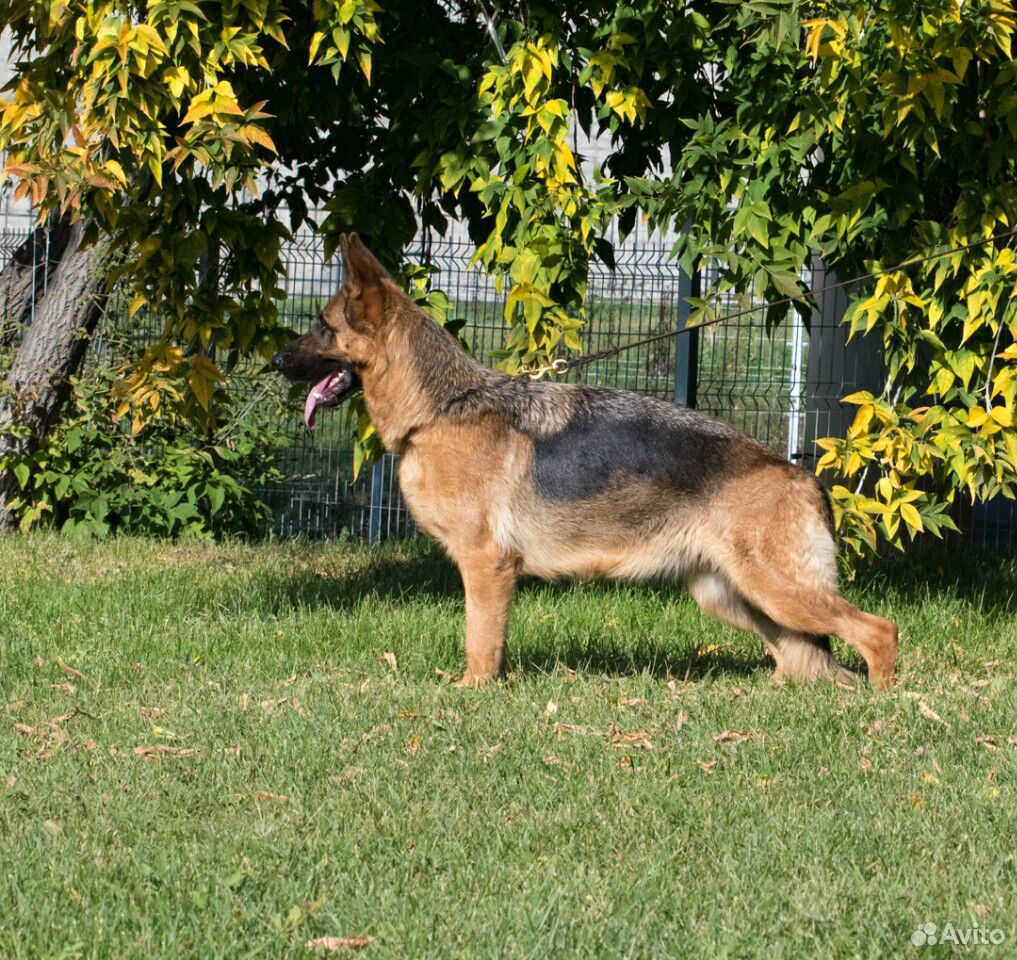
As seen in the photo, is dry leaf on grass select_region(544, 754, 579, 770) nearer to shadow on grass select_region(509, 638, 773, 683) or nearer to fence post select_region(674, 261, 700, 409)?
shadow on grass select_region(509, 638, 773, 683)

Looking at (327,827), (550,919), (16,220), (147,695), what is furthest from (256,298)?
(16,220)

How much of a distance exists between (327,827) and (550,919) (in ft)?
3.35

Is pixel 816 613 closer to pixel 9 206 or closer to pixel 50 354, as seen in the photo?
pixel 50 354

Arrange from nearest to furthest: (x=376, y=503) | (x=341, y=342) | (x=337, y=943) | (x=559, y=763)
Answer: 1. (x=337, y=943)
2. (x=559, y=763)
3. (x=341, y=342)
4. (x=376, y=503)

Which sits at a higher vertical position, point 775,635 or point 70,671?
point 775,635

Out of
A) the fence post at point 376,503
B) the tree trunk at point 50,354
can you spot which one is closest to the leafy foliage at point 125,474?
the tree trunk at point 50,354

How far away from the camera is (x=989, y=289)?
671 centimetres

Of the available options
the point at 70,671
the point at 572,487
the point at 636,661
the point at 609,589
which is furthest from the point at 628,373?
the point at 70,671

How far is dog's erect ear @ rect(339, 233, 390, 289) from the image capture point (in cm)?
643

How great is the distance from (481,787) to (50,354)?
23.2 ft

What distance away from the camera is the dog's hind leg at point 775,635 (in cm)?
650

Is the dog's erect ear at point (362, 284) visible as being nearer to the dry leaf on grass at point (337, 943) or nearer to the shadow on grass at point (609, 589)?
the shadow on grass at point (609, 589)

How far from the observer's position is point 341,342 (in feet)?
21.6

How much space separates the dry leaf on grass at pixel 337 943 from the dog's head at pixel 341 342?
11.3 ft
